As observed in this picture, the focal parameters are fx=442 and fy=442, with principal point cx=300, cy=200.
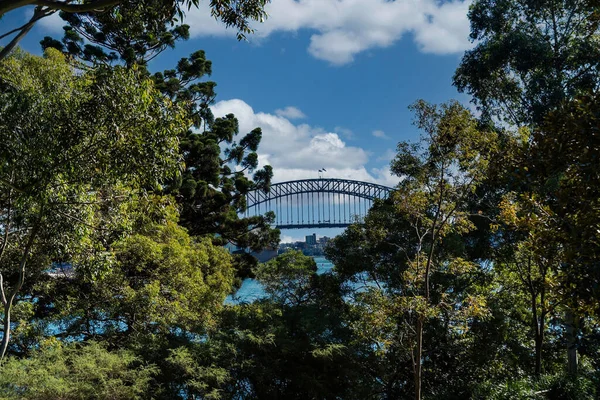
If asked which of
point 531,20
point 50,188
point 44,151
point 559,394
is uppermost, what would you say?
point 531,20

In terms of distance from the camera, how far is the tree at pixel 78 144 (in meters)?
3.20

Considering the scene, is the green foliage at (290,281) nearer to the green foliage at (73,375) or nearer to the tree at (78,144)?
the green foliage at (73,375)

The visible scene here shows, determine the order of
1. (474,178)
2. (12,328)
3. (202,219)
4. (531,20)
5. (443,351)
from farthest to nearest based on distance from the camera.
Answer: (202,219) < (531,20) < (443,351) < (12,328) < (474,178)

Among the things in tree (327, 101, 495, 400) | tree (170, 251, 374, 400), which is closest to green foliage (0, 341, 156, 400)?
tree (170, 251, 374, 400)

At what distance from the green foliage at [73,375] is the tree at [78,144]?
2.63ft

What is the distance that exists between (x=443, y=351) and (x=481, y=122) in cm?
443

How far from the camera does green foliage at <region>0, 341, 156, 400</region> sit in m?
4.16

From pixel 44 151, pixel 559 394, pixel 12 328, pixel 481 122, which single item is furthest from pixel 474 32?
pixel 12 328

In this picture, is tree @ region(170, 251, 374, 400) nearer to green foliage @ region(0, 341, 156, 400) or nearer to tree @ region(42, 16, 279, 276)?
green foliage @ region(0, 341, 156, 400)

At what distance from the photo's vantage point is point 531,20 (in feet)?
27.9

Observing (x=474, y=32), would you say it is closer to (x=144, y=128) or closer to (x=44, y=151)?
(x=144, y=128)

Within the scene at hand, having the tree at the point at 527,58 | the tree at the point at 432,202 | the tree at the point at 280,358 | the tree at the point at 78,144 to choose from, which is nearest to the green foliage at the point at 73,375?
the tree at the point at 280,358

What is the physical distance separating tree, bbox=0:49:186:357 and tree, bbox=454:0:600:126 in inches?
257

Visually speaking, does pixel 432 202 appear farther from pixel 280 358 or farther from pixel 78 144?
pixel 78 144
